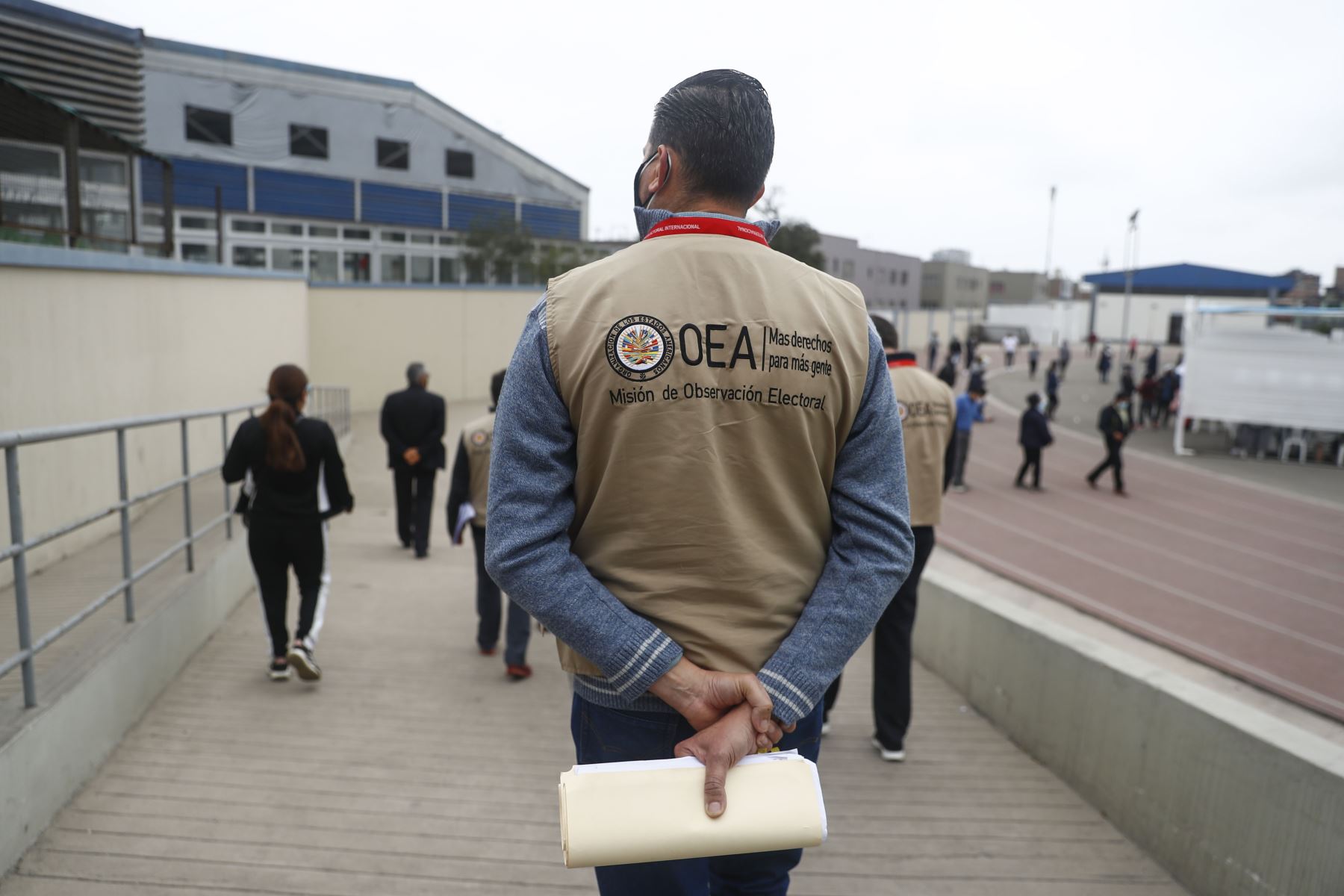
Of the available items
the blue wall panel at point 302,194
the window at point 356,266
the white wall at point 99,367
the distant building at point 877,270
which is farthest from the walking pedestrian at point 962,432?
the distant building at point 877,270

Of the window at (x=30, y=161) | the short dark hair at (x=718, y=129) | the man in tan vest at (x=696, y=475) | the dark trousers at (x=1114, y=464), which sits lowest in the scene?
the dark trousers at (x=1114, y=464)

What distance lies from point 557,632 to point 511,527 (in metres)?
0.19

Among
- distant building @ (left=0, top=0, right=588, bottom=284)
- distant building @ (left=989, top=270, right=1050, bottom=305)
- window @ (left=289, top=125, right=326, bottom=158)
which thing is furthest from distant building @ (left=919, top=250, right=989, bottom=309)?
window @ (left=289, top=125, right=326, bottom=158)

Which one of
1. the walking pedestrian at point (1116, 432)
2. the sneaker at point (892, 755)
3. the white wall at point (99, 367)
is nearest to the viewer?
the sneaker at point (892, 755)

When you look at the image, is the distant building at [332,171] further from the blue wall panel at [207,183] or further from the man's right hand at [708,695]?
the man's right hand at [708,695]

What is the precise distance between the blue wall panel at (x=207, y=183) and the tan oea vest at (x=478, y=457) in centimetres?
2135

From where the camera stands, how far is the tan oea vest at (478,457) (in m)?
5.40

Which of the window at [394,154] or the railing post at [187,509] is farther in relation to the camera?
the window at [394,154]

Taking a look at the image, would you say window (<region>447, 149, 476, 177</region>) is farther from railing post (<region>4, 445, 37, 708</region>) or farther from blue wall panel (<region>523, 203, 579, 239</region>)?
railing post (<region>4, 445, 37, 708</region>)

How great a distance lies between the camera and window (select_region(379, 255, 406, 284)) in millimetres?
30859

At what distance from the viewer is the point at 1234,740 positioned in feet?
9.91

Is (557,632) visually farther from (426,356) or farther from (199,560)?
(426,356)

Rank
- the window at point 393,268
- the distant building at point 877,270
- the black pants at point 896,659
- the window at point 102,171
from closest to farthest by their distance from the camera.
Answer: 1. the black pants at point 896,659
2. the window at point 102,171
3. the window at point 393,268
4. the distant building at point 877,270

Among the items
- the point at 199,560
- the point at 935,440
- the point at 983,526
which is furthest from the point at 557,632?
the point at 983,526
